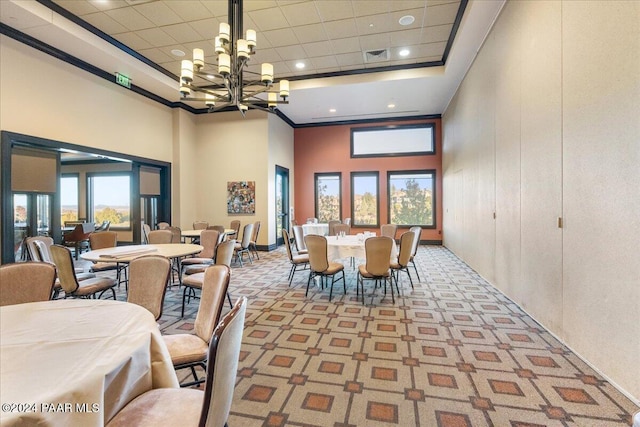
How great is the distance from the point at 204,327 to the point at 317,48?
582 cm

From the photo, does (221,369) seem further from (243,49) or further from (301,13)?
(301,13)

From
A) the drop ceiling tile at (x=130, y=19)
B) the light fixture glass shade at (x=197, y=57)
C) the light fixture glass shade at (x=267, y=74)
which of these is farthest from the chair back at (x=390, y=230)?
the drop ceiling tile at (x=130, y=19)

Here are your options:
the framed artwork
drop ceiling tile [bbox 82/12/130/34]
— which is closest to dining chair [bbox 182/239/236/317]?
drop ceiling tile [bbox 82/12/130/34]

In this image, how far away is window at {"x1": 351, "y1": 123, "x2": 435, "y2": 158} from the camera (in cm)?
1017

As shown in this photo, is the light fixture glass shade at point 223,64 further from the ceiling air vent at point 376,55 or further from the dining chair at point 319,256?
the ceiling air vent at point 376,55

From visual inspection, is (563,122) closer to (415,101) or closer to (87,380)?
(87,380)

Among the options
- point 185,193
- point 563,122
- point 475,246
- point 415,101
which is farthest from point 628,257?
point 185,193

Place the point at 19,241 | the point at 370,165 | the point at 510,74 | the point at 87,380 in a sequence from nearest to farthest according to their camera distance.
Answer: the point at 87,380 → the point at 510,74 → the point at 19,241 → the point at 370,165

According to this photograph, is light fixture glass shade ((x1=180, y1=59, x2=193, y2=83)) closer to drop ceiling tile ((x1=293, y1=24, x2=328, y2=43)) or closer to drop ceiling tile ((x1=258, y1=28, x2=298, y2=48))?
drop ceiling tile ((x1=258, y1=28, x2=298, y2=48))

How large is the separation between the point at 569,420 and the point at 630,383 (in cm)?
64

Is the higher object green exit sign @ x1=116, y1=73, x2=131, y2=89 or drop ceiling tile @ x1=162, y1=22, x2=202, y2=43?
drop ceiling tile @ x1=162, y1=22, x2=202, y2=43

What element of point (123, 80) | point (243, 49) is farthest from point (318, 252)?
point (123, 80)

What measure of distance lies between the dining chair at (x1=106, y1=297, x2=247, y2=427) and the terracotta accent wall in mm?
9502

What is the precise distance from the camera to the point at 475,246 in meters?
5.98
